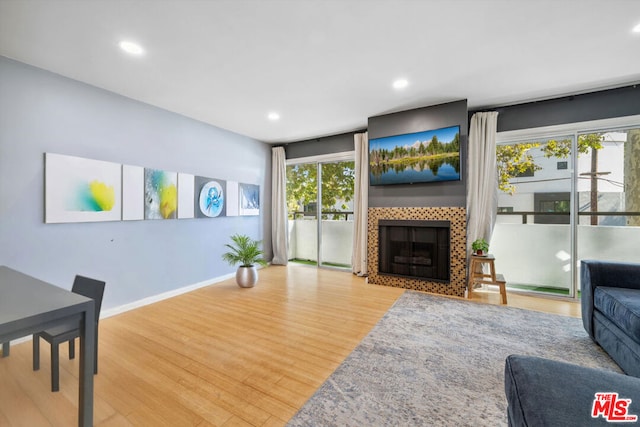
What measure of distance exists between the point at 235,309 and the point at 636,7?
4515mm

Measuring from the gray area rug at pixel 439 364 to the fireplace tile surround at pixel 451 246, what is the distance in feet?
1.71

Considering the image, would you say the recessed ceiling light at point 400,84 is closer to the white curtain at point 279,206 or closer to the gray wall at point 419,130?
the gray wall at point 419,130

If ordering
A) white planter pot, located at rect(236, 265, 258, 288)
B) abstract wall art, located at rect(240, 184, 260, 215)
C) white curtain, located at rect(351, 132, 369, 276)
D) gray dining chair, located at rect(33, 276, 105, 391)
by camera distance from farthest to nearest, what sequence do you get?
abstract wall art, located at rect(240, 184, 260, 215)
white curtain, located at rect(351, 132, 369, 276)
white planter pot, located at rect(236, 265, 258, 288)
gray dining chair, located at rect(33, 276, 105, 391)

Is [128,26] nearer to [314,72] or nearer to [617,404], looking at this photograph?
[314,72]

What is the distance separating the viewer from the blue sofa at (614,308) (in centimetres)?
173

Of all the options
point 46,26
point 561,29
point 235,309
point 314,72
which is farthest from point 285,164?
point 561,29

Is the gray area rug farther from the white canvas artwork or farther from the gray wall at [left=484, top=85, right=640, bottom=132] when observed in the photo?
the white canvas artwork

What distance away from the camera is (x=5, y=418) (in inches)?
58.4

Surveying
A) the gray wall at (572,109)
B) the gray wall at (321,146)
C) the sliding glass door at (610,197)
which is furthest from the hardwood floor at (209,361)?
the gray wall at (321,146)

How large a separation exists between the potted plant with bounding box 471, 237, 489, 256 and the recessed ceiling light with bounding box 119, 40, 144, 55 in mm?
4326

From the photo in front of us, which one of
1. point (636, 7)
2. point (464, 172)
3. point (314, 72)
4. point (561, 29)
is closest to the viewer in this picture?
point (636, 7)

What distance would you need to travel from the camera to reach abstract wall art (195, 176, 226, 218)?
402 cm

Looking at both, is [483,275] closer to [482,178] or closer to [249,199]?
[482,178]

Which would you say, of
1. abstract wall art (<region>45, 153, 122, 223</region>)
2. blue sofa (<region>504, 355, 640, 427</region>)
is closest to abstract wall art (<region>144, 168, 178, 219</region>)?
A: abstract wall art (<region>45, 153, 122, 223</region>)
